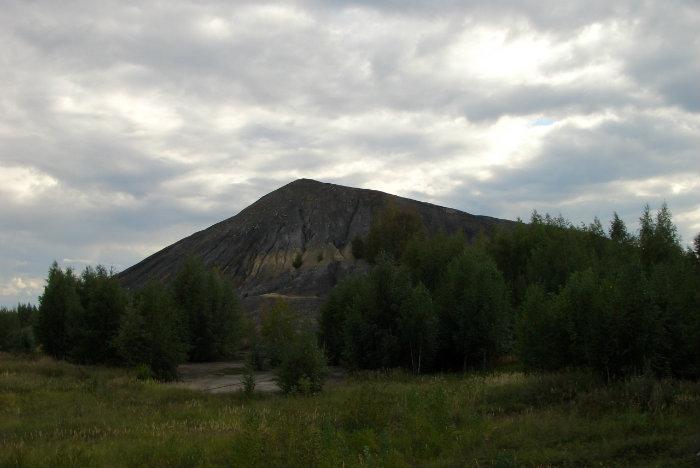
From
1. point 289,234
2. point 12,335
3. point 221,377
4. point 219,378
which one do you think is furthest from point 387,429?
point 289,234

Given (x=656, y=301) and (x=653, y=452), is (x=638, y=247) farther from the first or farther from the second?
(x=653, y=452)

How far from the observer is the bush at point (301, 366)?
864 inches

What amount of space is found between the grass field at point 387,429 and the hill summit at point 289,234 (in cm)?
6914

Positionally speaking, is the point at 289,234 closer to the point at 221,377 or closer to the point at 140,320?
the point at 221,377

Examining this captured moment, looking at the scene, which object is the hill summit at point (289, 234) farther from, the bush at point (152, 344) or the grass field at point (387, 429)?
the grass field at point (387, 429)

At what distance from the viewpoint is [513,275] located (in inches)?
1781

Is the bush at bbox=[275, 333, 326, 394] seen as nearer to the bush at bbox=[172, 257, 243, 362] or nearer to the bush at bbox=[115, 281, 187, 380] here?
the bush at bbox=[115, 281, 187, 380]

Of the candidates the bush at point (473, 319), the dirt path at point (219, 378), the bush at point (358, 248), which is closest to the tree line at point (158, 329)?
the dirt path at point (219, 378)

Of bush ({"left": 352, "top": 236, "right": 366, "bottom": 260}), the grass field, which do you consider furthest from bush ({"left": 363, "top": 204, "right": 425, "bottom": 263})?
the grass field

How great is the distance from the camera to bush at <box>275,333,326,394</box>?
2194 centimetres

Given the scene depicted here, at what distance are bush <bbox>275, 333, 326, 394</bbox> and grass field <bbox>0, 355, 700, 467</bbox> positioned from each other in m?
2.23

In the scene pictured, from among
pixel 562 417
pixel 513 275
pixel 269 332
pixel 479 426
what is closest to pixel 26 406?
pixel 479 426

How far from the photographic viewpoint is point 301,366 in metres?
22.1

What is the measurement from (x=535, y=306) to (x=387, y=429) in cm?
1144
